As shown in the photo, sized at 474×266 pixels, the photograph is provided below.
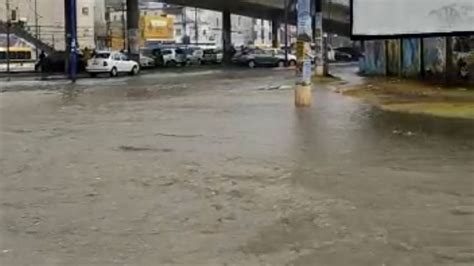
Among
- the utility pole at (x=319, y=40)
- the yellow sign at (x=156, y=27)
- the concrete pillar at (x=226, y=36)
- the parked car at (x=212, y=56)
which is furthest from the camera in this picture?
the yellow sign at (x=156, y=27)

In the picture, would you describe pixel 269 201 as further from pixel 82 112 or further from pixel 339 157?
pixel 82 112

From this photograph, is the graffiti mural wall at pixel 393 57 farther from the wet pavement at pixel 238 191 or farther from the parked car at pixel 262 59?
the parked car at pixel 262 59

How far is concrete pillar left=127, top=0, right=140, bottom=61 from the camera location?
61.8m

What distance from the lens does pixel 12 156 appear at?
43.9 feet

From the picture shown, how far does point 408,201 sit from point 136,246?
135 inches

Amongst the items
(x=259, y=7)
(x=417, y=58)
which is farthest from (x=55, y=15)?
(x=417, y=58)

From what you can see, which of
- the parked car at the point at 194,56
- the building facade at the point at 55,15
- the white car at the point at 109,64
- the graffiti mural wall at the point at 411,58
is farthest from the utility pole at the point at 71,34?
the building facade at the point at 55,15

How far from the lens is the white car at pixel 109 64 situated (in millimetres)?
51062

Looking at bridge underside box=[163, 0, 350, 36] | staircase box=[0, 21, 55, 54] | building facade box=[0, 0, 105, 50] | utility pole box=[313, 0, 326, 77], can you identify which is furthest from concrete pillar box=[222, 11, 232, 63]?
utility pole box=[313, 0, 326, 77]

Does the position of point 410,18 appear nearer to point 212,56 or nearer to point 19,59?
point 19,59

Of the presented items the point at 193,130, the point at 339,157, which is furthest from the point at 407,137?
the point at 193,130

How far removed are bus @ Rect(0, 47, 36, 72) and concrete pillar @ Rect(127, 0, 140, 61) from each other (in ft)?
24.1

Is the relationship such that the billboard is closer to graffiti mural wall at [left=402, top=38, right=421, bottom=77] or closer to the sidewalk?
the sidewalk

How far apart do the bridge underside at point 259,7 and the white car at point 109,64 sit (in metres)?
12.3
